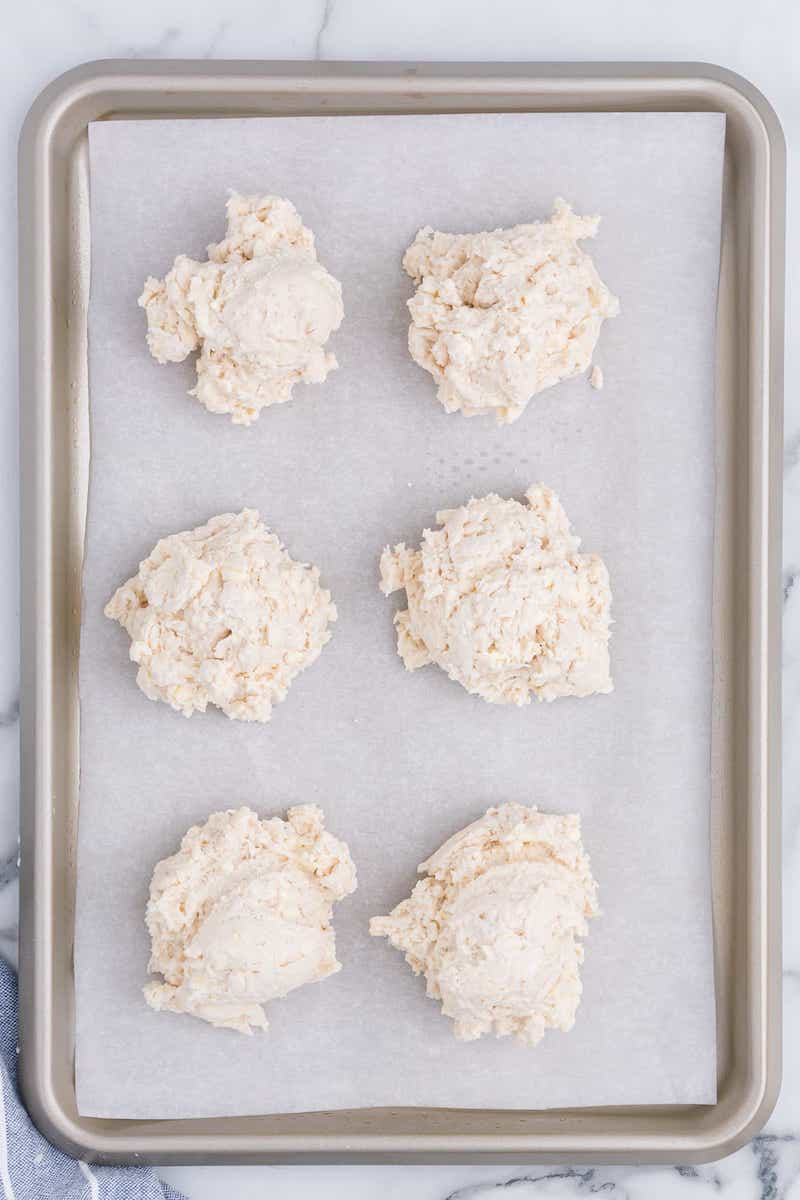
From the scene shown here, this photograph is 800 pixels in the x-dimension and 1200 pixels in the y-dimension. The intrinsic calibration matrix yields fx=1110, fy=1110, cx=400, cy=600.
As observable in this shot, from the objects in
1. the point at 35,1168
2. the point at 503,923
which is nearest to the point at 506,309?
the point at 503,923

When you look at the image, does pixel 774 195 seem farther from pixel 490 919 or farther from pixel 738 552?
pixel 490 919

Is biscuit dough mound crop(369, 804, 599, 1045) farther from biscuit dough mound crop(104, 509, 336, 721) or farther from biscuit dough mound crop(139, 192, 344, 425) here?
biscuit dough mound crop(139, 192, 344, 425)

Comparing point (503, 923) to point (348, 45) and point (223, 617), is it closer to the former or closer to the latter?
point (223, 617)

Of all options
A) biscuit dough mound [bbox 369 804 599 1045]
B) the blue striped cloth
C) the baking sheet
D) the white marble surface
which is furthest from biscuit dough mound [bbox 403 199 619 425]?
the blue striped cloth

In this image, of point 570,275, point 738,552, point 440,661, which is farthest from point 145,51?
point 738,552

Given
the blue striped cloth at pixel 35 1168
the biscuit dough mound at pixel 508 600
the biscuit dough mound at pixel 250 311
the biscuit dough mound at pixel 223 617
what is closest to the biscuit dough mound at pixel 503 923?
the biscuit dough mound at pixel 508 600

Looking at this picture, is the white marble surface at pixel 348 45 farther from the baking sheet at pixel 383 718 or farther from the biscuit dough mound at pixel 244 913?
Result: the biscuit dough mound at pixel 244 913
